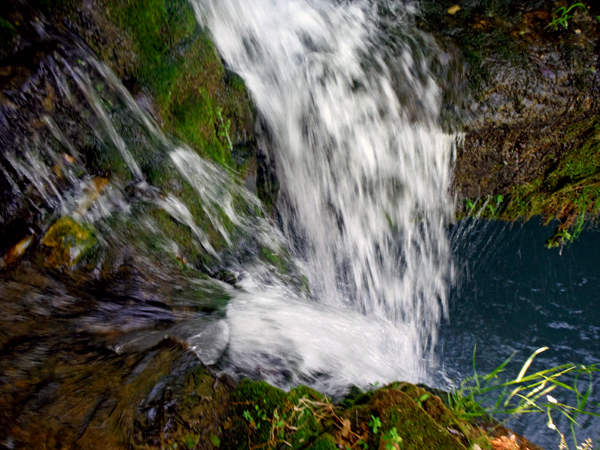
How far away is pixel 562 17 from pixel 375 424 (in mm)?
3795

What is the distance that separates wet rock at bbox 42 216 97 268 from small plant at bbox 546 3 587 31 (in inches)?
160

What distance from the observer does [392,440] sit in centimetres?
139

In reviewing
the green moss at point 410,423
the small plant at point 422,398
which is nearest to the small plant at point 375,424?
the green moss at point 410,423

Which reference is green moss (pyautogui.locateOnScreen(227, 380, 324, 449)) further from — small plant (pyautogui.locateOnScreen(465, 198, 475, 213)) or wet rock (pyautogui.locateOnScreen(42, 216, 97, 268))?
small plant (pyautogui.locateOnScreen(465, 198, 475, 213))

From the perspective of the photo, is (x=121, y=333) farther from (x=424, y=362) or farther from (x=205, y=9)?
(x=424, y=362)

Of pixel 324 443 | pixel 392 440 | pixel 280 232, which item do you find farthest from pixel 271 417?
pixel 280 232

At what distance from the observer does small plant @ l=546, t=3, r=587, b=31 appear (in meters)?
3.31

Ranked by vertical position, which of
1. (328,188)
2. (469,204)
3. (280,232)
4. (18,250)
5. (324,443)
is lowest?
(324,443)

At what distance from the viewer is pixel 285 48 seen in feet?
10.7

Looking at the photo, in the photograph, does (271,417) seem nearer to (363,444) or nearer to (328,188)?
(363,444)

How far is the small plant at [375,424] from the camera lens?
1.44 m

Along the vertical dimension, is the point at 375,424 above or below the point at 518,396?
below

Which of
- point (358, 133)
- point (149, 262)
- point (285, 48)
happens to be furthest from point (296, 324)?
point (285, 48)

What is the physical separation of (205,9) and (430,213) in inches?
111
